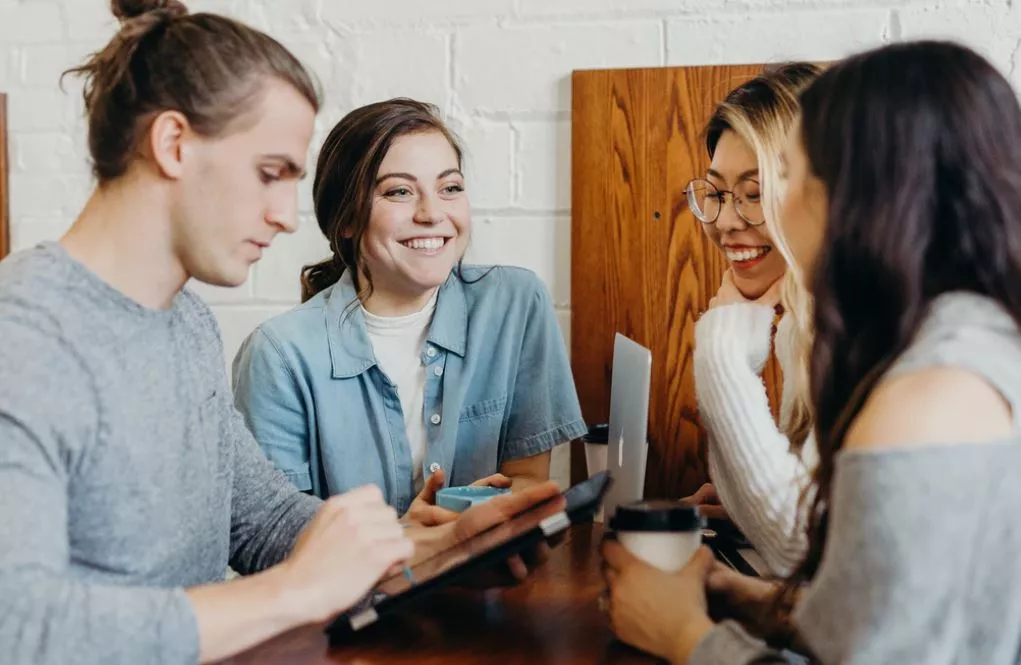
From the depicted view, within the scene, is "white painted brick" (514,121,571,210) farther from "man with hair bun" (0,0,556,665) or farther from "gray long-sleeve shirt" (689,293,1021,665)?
"gray long-sleeve shirt" (689,293,1021,665)

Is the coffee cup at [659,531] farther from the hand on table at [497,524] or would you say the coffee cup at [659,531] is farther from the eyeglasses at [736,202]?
the eyeglasses at [736,202]

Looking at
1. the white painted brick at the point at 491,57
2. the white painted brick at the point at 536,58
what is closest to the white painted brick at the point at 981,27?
the white painted brick at the point at 491,57

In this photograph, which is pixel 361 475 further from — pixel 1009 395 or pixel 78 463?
pixel 1009 395

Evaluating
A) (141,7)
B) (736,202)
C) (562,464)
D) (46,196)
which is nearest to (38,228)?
(46,196)

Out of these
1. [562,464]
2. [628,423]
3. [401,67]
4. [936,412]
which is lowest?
[562,464]

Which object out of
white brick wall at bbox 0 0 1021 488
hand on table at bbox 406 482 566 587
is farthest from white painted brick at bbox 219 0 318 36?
hand on table at bbox 406 482 566 587

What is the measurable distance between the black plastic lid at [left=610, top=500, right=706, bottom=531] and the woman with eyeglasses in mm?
245

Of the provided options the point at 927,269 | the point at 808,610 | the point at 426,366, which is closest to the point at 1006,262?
the point at 927,269

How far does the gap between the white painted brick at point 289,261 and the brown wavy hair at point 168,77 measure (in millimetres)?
946

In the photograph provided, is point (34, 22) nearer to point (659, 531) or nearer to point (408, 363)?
point (408, 363)

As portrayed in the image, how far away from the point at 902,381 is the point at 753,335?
0.63 meters

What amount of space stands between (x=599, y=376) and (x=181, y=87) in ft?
3.44

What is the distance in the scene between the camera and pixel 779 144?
144cm

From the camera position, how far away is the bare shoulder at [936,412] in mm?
654
